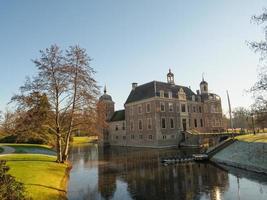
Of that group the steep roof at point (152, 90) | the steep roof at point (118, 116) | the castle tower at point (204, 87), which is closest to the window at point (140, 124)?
the steep roof at point (152, 90)

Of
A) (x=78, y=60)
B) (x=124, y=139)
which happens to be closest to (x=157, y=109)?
(x=124, y=139)

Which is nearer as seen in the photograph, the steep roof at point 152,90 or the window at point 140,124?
the steep roof at point 152,90

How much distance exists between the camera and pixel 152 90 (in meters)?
55.2

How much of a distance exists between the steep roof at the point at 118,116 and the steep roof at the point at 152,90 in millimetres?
5622

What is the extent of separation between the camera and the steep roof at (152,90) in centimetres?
5526

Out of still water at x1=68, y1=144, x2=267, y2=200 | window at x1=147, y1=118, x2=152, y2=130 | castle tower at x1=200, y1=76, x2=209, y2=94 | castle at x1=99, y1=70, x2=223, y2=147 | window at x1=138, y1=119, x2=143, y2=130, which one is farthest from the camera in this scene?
castle tower at x1=200, y1=76, x2=209, y2=94

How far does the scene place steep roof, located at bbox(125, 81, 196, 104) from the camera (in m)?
55.3

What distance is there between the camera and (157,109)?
5375 cm

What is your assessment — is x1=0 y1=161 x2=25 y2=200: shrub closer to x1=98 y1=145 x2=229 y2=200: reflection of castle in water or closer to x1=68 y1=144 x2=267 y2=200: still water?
x1=68 y1=144 x2=267 y2=200: still water

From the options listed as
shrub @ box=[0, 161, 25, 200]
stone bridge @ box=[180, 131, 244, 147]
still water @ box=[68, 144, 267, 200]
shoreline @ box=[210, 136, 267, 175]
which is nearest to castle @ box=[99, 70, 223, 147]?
stone bridge @ box=[180, 131, 244, 147]

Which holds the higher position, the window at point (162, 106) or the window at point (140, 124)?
the window at point (162, 106)

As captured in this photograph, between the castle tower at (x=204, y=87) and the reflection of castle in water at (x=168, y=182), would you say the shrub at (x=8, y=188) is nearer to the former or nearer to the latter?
the reflection of castle in water at (x=168, y=182)

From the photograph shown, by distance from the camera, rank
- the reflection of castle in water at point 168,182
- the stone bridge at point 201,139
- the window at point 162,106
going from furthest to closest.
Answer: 1. the window at point 162,106
2. the stone bridge at point 201,139
3. the reflection of castle in water at point 168,182

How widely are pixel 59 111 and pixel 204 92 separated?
47.6 metres
